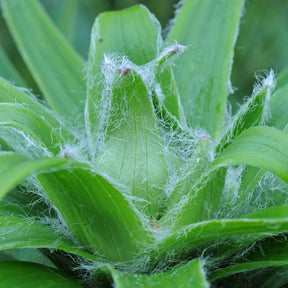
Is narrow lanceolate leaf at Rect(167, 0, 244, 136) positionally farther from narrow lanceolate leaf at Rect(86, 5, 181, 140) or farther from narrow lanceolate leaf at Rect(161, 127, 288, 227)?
narrow lanceolate leaf at Rect(161, 127, 288, 227)

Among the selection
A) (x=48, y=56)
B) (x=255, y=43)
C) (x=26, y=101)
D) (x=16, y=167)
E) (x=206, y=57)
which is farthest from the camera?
(x=255, y=43)

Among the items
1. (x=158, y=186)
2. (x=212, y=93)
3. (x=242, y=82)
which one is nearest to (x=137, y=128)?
(x=158, y=186)

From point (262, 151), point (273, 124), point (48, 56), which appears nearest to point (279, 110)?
point (273, 124)

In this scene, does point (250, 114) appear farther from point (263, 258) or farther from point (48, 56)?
point (48, 56)

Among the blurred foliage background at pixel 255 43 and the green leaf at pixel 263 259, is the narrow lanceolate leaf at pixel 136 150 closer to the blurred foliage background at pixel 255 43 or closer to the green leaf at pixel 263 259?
the green leaf at pixel 263 259

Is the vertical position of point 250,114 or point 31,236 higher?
point 250,114

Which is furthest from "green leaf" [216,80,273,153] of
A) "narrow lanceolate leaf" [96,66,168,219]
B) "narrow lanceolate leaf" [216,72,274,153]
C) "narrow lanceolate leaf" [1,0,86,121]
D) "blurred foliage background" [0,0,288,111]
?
"blurred foliage background" [0,0,288,111]
